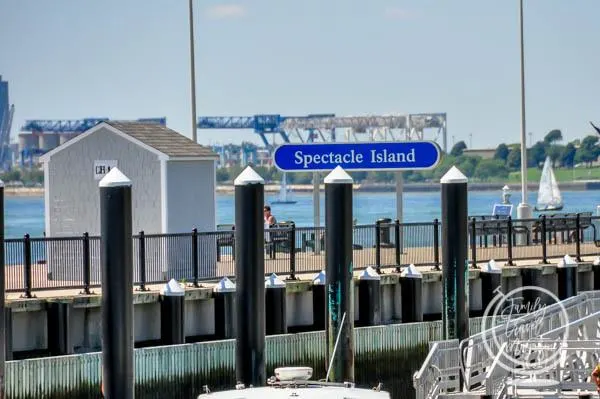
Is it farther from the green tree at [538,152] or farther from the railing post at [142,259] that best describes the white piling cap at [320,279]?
the green tree at [538,152]

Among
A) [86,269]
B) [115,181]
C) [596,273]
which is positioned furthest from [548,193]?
[115,181]

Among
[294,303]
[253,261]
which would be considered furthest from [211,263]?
[253,261]

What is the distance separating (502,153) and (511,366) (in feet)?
514

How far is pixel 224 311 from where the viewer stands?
29203mm

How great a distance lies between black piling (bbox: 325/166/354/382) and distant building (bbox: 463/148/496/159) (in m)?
153

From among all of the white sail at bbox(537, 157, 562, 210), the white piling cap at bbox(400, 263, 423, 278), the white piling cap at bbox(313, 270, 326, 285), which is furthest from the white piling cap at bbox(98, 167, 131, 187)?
the white sail at bbox(537, 157, 562, 210)

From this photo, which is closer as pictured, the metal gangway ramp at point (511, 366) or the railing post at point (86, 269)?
the metal gangway ramp at point (511, 366)

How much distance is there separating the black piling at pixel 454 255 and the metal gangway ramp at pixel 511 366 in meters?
1.31

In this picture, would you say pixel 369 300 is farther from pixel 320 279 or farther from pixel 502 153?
pixel 502 153

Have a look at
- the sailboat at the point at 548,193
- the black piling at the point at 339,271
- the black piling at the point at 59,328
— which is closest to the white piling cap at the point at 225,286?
the black piling at the point at 59,328

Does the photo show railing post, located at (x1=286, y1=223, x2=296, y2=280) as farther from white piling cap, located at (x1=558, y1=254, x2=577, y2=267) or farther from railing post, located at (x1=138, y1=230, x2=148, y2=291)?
white piling cap, located at (x1=558, y1=254, x2=577, y2=267)

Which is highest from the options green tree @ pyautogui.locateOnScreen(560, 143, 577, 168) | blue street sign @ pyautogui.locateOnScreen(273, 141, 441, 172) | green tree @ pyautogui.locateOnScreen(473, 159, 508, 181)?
green tree @ pyautogui.locateOnScreen(560, 143, 577, 168)

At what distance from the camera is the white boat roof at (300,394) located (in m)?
20.6

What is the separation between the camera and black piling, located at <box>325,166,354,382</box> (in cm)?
2564
